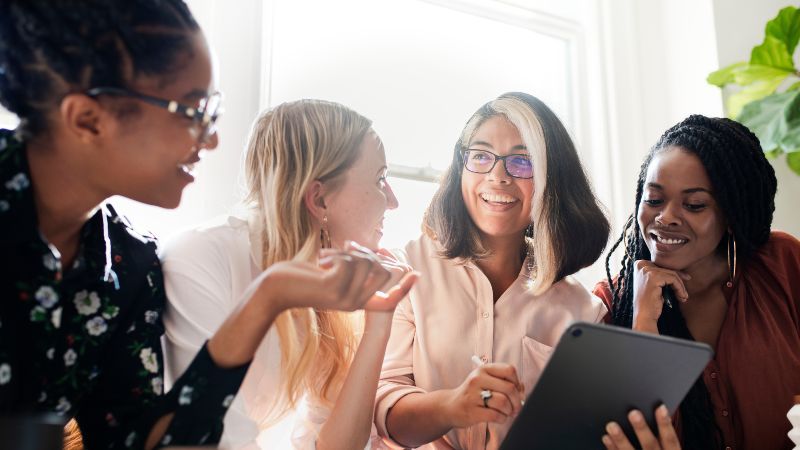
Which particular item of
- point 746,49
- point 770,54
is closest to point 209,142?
point 770,54

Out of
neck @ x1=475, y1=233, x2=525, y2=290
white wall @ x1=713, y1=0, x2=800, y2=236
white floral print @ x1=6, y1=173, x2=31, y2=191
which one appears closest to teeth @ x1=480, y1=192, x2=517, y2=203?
neck @ x1=475, y1=233, x2=525, y2=290

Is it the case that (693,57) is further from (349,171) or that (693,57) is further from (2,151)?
(2,151)

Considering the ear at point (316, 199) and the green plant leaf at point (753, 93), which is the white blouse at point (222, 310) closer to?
the ear at point (316, 199)

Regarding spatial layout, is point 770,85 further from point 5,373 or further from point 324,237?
point 5,373

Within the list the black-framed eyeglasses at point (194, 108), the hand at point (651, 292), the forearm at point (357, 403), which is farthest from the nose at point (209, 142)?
the hand at point (651, 292)

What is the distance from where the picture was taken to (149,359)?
1078mm

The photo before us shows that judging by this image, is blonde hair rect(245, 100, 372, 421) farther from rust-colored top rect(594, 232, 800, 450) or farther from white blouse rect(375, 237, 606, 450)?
rust-colored top rect(594, 232, 800, 450)

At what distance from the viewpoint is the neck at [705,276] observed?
1.74 meters

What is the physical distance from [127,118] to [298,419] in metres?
0.73

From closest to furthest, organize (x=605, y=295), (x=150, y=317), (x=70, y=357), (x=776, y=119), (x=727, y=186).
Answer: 1. (x=70, y=357)
2. (x=150, y=317)
3. (x=727, y=186)
4. (x=605, y=295)
5. (x=776, y=119)

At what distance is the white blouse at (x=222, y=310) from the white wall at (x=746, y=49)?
1772 millimetres

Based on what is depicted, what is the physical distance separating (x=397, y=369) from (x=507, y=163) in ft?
1.63

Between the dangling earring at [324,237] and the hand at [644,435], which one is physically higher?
the dangling earring at [324,237]

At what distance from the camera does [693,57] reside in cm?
252
